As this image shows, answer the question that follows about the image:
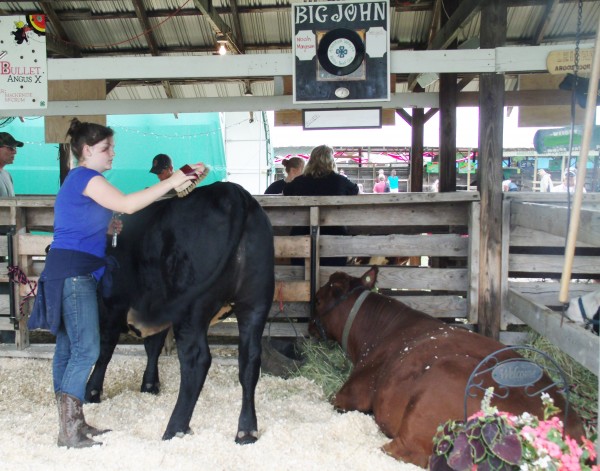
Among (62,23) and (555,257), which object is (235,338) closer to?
(555,257)

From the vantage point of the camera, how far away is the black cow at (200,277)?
10.8 ft

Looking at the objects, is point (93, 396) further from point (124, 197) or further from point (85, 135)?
point (85, 135)

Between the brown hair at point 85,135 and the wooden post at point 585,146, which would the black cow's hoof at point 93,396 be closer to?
the brown hair at point 85,135

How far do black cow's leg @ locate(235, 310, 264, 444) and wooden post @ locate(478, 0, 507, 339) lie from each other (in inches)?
83.7

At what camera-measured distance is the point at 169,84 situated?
8.92 m

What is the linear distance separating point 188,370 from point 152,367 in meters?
1.12

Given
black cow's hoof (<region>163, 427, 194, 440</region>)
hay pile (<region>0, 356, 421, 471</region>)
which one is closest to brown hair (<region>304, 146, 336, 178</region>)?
hay pile (<region>0, 356, 421, 471</region>)

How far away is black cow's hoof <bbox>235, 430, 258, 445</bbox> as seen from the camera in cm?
323

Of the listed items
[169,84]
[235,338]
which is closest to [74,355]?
[235,338]

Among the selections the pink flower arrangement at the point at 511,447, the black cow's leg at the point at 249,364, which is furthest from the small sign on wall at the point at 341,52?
the pink flower arrangement at the point at 511,447

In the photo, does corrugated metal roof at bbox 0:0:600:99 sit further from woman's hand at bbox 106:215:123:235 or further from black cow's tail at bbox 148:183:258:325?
black cow's tail at bbox 148:183:258:325

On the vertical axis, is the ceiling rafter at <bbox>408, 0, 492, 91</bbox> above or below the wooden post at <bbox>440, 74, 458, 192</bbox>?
above

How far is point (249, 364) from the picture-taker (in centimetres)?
335

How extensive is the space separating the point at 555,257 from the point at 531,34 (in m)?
3.87
